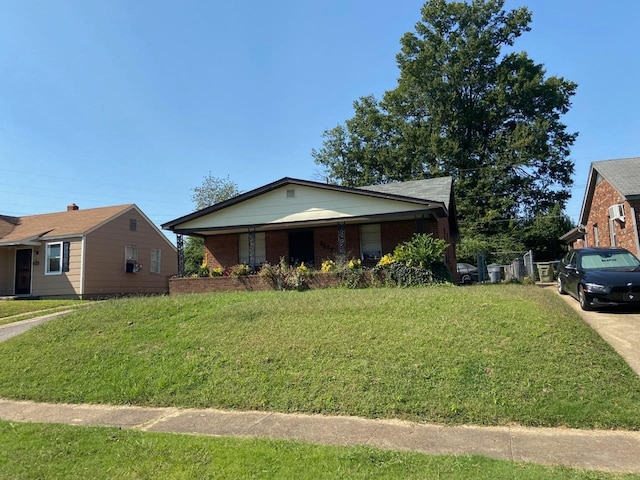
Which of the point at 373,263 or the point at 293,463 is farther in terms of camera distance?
the point at 373,263

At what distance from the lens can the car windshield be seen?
11.4 metres

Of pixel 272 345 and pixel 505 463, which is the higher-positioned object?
pixel 272 345

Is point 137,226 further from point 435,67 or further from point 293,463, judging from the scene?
point 435,67

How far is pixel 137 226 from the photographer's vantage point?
79.0 feet

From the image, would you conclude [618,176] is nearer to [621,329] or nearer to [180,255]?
[621,329]

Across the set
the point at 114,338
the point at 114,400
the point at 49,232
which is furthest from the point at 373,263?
the point at 49,232

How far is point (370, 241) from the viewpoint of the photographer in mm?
18391

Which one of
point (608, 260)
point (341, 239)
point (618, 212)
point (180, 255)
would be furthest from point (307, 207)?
point (618, 212)

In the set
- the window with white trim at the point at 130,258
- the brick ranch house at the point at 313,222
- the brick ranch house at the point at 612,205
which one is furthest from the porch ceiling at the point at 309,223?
the brick ranch house at the point at 612,205

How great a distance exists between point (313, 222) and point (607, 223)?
13.6 m

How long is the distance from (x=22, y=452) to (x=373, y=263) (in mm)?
13377

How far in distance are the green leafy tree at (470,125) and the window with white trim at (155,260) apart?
2211 cm

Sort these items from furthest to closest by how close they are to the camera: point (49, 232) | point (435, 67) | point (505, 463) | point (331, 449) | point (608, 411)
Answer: point (435, 67) < point (49, 232) < point (608, 411) < point (331, 449) < point (505, 463)

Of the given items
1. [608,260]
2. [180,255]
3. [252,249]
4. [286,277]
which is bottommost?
[286,277]
